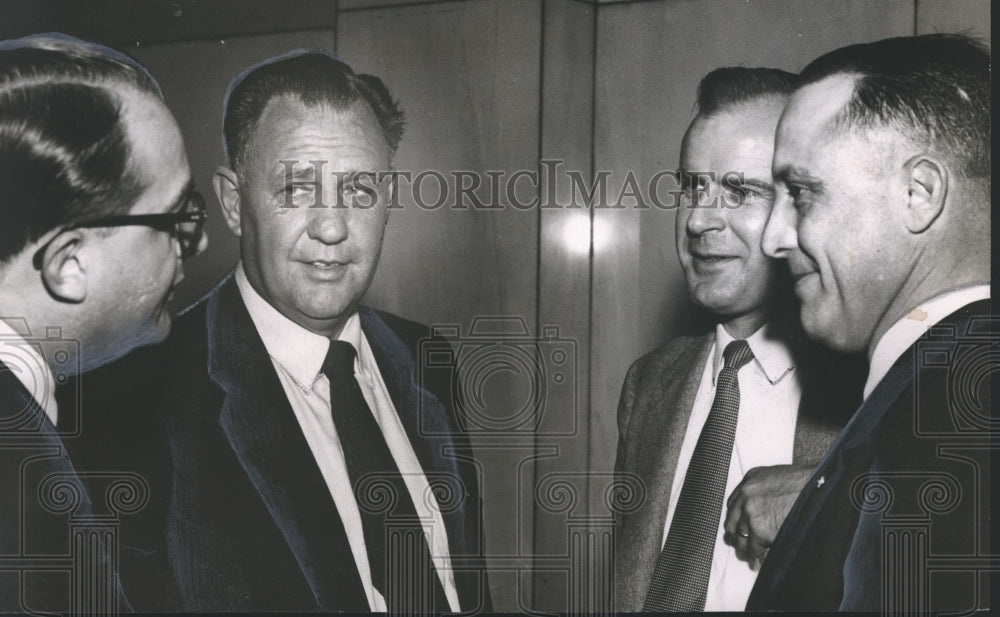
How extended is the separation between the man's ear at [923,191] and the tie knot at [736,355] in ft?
1.64

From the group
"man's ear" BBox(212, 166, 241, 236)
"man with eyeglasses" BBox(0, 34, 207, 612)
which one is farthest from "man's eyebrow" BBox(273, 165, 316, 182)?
"man with eyeglasses" BBox(0, 34, 207, 612)

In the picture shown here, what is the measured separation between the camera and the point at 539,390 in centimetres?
336

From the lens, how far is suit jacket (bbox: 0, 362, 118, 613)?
3342mm

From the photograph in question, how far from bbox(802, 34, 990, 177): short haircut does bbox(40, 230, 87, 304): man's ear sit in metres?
1.89

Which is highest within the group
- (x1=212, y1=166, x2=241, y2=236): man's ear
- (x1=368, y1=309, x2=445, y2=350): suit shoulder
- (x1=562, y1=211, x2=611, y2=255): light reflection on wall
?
(x1=212, y1=166, x2=241, y2=236): man's ear

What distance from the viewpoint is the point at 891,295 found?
3.26 metres

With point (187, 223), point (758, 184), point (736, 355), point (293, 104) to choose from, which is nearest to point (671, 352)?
point (736, 355)

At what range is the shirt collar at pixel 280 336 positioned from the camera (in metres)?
3.34

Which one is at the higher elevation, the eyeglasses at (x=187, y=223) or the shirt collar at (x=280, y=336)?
the eyeglasses at (x=187, y=223)

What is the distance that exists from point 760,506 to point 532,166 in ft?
3.38

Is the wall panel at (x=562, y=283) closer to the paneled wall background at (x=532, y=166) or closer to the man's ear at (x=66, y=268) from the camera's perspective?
the paneled wall background at (x=532, y=166)

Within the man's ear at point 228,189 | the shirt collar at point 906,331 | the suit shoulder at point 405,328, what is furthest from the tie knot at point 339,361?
the shirt collar at point 906,331

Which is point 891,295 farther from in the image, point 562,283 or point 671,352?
point 562,283

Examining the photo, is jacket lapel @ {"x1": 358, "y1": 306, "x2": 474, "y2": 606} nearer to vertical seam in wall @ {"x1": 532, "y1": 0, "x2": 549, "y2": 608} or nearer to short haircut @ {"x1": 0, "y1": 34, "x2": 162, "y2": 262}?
vertical seam in wall @ {"x1": 532, "y1": 0, "x2": 549, "y2": 608}
